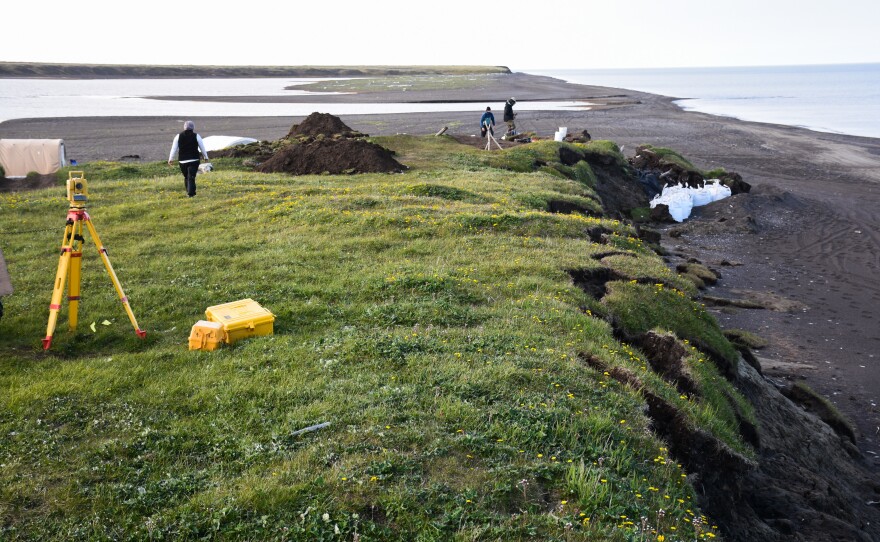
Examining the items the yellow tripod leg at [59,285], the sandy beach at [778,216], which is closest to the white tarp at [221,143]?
the sandy beach at [778,216]

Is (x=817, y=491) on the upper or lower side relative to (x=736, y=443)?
lower

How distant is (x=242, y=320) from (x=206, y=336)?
21.4 inches

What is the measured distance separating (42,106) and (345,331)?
78694mm

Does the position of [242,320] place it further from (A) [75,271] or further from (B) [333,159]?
(B) [333,159]

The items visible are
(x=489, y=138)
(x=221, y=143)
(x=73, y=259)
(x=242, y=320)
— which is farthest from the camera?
(x=221, y=143)

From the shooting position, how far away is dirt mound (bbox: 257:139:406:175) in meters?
26.3

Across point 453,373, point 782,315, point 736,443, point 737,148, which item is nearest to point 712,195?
point 782,315

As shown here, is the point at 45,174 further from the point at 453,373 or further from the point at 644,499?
the point at 644,499

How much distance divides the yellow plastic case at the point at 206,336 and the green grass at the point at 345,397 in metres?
0.33

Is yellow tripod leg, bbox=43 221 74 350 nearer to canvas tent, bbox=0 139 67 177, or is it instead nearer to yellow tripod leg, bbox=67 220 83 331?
yellow tripod leg, bbox=67 220 83 331

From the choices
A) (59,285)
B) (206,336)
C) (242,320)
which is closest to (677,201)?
(242,320)

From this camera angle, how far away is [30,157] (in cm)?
2722

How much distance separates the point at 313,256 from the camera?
1462 centimetres

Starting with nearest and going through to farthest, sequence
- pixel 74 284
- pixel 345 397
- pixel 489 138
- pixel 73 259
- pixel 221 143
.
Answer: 1. pixel 345 397
2. pixel 73 259
3. pixel 74 284
4. pixel 489 138
5. pixel 221 143
